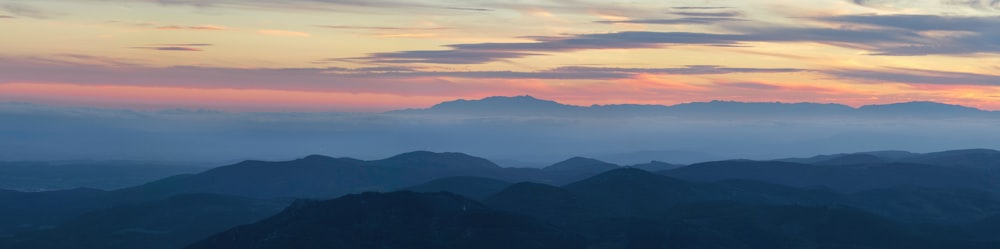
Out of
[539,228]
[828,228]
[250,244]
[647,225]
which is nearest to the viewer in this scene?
[250,244]

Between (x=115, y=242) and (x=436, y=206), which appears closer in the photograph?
(x=436, y=206)

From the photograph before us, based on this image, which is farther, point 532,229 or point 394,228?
point 532,229

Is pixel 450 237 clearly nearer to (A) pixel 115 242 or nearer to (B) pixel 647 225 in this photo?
(B) pixel 647 225

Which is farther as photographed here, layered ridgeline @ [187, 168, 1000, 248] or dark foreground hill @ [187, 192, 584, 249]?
layered ridgeline @ [187, 168, 1000, 248]

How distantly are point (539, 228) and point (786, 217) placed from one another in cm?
5245

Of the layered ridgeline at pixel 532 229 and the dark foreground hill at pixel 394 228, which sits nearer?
the dark foreground hill at pixel 394 228

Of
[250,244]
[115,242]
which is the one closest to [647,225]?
[250,244]

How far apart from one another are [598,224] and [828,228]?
37.5 meters

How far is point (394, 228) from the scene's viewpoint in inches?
6284

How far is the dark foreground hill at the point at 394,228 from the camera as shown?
6053 inches

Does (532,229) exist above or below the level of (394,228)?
below

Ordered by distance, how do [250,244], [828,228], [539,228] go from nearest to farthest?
[250,244], [539,228], [828,228]

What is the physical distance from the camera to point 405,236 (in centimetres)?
15750

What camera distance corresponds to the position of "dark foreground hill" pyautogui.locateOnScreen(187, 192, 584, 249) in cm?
15375
